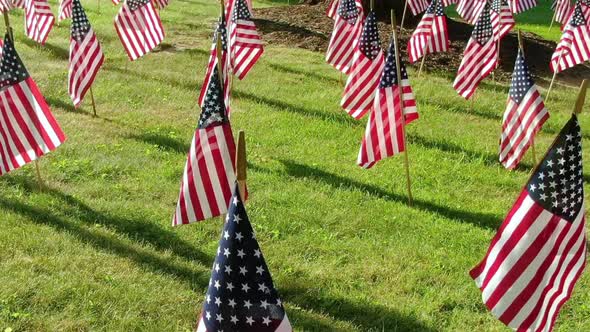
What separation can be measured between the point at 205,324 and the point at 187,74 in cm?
1038

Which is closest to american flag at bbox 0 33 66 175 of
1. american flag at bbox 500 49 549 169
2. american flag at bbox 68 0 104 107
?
american flag at bbox 68 0 104 107

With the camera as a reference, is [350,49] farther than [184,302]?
Yes

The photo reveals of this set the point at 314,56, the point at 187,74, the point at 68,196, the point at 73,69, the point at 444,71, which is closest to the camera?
the point at 68,196

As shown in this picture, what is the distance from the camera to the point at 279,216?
815cm

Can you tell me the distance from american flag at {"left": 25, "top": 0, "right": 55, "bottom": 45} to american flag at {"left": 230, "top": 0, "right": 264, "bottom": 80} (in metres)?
5.35

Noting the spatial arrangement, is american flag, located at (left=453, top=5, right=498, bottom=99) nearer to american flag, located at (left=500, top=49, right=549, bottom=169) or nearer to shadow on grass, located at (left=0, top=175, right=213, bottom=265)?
american flag, located at (left=500, top=49, right=549, bottom=169)

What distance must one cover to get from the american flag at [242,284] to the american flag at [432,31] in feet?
32.0

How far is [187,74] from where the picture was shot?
14234 mm

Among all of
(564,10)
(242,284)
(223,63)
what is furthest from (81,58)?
(564,10)

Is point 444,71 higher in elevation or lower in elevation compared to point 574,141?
lower

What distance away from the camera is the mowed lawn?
6406 mm

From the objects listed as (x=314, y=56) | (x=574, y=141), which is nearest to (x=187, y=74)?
(x=314, y=56)

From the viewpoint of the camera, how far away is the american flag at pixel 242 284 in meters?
4.22

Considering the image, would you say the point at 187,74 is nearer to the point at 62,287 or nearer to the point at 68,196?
the point at 68,196
